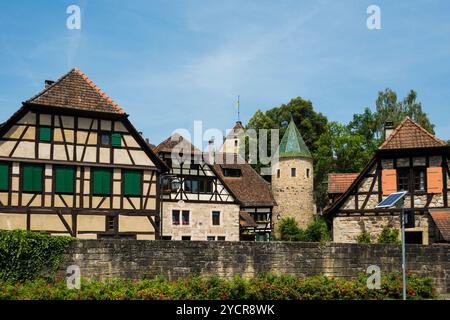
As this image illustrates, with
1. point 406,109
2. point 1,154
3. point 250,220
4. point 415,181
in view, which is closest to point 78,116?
point 1,154

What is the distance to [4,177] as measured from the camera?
1201 inches

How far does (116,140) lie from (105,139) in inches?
20.6

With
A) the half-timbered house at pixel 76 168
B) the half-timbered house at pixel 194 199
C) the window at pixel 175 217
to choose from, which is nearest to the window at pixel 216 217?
the half-timbered house at pixel 194 199

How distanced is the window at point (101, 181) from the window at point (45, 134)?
251 centimetres

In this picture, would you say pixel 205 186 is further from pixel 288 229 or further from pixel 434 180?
pixel 434 180

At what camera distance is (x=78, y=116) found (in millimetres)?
32656

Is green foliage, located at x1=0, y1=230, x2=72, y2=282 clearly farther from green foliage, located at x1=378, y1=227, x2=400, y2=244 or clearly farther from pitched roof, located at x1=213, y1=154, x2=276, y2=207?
pitched roof, located at x1=213, y1=154, x2=276, y2=207

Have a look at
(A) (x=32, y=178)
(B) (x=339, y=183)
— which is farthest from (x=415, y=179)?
(A) (x=32, y=178)

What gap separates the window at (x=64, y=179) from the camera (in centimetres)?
3164

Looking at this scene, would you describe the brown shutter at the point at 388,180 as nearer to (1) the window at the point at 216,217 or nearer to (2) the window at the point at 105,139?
(1) the window at the point at 216,217
